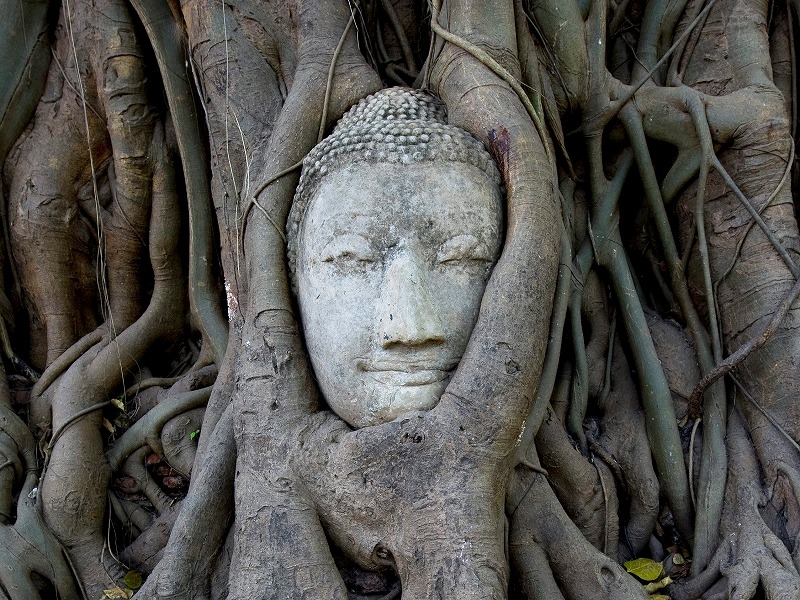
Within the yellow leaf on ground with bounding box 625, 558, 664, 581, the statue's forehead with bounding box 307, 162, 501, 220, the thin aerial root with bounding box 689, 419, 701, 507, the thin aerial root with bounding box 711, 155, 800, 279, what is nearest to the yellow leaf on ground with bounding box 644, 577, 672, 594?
the yellow leaf on ground with bounding box 625, 558, 664, 581

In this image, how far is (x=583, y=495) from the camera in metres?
2.43

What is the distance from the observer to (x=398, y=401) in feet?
6.81

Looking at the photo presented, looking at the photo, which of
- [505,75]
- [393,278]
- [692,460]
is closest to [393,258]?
[393,278]

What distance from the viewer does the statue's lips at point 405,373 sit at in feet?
6.84

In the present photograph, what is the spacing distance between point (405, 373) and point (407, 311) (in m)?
0.18

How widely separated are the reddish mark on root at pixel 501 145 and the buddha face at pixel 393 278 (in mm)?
72

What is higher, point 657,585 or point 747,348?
point 747,348

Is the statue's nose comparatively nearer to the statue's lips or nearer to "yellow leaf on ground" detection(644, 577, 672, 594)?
the statue's lips

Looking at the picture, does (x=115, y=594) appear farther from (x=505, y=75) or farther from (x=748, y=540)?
(x=505, y=75)

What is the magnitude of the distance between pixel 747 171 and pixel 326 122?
4.88ft

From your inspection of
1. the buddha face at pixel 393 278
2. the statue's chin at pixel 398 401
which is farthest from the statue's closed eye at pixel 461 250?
the statue's chin at pixel 398 401

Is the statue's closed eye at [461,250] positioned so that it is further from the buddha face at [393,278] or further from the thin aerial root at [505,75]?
the thin aerial root at [505,75]

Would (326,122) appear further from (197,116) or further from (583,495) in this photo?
(583,495)

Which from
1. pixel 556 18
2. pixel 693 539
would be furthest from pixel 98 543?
pixel 556 18
